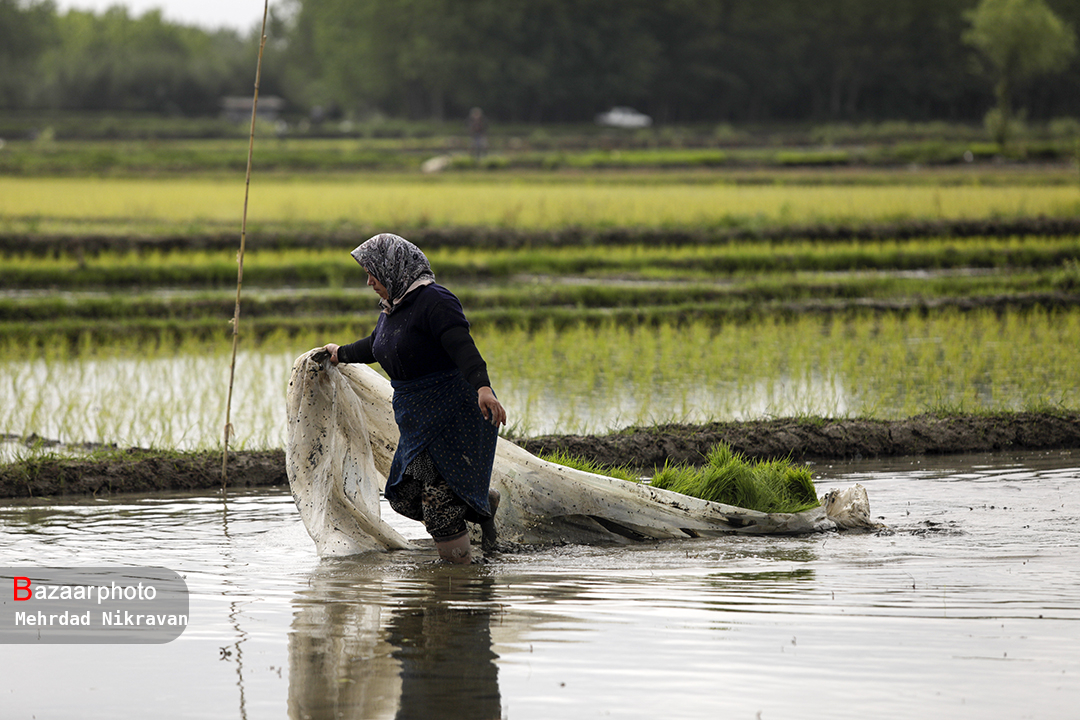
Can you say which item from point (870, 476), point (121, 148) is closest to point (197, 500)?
point (870, 476)

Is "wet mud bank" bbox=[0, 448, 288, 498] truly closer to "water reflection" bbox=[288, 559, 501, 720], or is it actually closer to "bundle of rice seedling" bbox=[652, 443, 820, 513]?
"water reflection" bbox=[288, 559, 501, 720]

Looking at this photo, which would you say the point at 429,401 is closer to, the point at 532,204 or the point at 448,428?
the point at 448,428

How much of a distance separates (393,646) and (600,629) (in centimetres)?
63

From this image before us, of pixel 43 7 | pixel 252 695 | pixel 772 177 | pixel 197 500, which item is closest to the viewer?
pixel 252 695

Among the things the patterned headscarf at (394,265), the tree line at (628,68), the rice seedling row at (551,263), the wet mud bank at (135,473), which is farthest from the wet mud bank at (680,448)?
the tree line at (628,68)

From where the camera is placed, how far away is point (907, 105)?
65750 mm

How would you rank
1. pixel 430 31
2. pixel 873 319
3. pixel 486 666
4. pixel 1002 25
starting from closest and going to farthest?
pixel 486 666, pixel 873 319, pixel 1002 25, pixel 430 31

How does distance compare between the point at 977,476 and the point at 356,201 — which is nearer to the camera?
the point at 977,476

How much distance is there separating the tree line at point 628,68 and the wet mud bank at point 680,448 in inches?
2220

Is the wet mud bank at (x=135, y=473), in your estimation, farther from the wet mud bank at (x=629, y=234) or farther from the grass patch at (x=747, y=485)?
the wet mud bank at (x=629, y=234)

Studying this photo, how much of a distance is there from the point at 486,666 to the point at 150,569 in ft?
5.47

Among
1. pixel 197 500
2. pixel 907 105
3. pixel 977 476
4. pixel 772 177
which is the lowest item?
pixel 197 500

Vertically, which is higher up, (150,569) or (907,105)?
(907,105)

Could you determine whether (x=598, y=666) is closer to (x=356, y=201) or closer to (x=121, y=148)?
(x=356, y=201)
